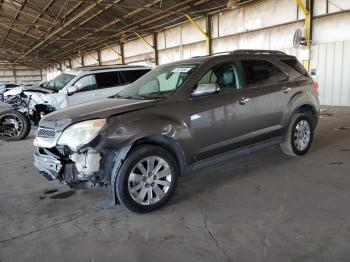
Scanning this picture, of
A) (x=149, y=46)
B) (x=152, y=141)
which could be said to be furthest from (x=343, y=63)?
(x=149, y=46)

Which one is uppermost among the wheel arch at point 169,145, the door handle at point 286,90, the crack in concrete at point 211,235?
the door handle at point 286,90

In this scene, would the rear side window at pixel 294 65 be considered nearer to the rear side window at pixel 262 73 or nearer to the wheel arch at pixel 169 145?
the rear side window at pixel 262 73

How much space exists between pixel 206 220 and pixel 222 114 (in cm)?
132

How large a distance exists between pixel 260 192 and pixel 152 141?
1478mm

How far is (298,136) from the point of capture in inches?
200

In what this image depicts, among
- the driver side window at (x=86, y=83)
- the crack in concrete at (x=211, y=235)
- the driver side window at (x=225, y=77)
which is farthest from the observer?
the driver side window at (x=86, y=83)

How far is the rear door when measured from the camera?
4324 mm

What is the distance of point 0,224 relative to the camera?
3336 millimetres

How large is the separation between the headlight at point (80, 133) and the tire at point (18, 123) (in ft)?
18.5

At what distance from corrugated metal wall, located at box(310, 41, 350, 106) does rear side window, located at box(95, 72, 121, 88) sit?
7.25 m

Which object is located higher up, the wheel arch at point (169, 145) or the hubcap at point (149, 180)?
the wheel arch at point (169, 145)

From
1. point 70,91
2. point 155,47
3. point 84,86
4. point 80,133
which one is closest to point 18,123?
point 70,91

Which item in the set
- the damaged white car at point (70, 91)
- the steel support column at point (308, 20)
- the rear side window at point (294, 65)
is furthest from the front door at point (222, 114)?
the steel support column at point (308, 20)

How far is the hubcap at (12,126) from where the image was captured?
27.2 ft
